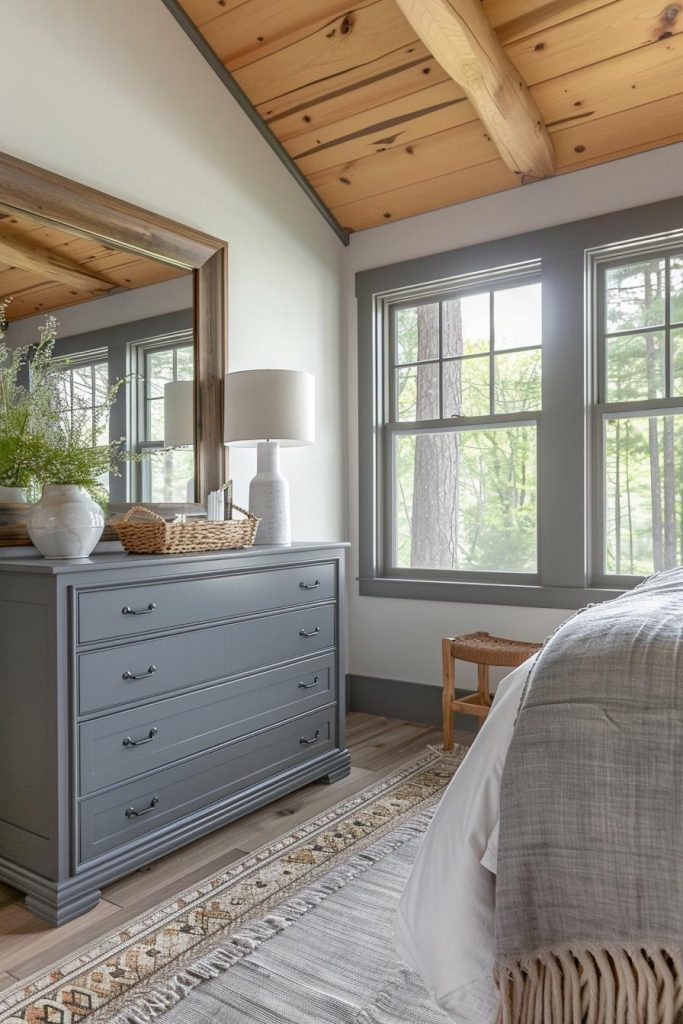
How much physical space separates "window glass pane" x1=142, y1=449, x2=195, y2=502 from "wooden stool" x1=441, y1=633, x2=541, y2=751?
48.3 inches

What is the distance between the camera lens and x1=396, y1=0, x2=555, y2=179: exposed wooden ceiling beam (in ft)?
8.16

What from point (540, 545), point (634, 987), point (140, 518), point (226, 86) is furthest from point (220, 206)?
point (634, 987)

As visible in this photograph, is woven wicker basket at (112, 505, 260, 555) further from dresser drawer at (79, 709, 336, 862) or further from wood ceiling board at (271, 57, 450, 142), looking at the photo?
wood ceiling board at (271, 57, 450, 142)

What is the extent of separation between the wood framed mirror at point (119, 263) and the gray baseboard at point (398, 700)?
1.38 metres

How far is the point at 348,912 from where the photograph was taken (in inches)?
78.3

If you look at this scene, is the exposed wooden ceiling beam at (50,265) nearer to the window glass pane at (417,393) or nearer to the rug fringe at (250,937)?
the window glass pane at (417,393)

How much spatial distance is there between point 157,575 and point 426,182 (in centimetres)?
233

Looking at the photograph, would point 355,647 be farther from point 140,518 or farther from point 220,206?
point 220,206

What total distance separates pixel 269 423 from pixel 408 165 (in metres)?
1.45

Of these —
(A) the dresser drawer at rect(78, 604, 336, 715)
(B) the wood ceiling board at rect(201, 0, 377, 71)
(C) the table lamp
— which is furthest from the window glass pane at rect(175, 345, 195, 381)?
(B) the wood ceiling board at rect(201, 0, 377, 71)

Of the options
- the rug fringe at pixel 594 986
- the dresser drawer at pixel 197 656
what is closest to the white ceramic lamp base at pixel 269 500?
the dresser drawer at pixel 197 656

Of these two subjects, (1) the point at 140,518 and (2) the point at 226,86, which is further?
(2) the point at 226,86

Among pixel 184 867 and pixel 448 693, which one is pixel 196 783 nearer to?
pixel 184 867

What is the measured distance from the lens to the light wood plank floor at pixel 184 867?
6.09 ft
